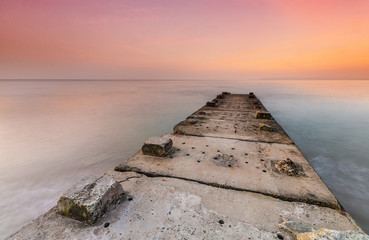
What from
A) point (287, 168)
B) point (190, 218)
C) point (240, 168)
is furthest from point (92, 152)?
point (287, 168)

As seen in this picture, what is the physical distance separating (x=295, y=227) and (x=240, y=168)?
3.91ft

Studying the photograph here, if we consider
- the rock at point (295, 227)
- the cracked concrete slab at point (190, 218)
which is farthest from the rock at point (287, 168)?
the rock at point (295, 227)

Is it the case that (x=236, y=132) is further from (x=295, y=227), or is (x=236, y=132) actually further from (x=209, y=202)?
(x=295, y=227)

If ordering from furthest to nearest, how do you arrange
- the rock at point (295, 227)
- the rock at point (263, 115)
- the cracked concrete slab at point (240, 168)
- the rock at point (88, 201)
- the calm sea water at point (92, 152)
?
1. the rock at point (263, 115)
2. the calm sea water at point (92, 152)
3. the cracked concrete slab at point (240, 168)
4. the rock at point (88, 201)
5. the rock at point (295, 227)

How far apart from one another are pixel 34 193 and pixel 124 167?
3.62 m

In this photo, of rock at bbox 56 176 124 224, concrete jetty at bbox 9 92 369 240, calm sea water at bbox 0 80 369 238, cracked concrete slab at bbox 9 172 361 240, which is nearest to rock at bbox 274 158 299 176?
concrete jetty at bbox 9 92 369 240

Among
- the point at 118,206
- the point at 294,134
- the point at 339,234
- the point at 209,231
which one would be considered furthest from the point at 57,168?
the point at 294,134

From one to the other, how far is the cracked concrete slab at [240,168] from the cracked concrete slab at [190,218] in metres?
0.18

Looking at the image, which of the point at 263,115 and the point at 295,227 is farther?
the point at 263,115

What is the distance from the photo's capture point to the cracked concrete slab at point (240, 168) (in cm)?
221

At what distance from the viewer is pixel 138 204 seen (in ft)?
6.44

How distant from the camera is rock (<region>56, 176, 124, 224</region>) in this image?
1668 mm

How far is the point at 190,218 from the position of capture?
5.79ft

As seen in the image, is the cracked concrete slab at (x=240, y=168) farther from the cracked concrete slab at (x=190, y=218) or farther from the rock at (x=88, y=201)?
the rock at (x=88, y=201)
